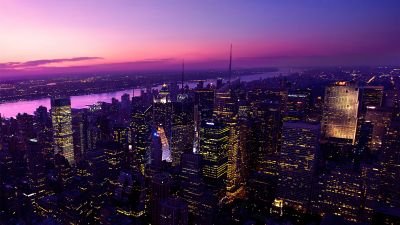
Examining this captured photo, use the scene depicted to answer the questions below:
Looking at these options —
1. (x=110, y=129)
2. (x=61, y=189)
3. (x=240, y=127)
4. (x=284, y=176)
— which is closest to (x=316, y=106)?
(x=240, y=127)

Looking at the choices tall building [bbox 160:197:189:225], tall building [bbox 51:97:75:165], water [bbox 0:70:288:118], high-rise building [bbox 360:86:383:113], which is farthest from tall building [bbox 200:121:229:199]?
water [bbox 0:70:288:118]

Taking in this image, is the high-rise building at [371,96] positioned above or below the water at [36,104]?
above

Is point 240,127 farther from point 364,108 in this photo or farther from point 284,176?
point 364,108

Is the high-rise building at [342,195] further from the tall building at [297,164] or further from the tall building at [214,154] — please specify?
the tall building at [214,154]

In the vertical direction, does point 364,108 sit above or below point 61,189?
above

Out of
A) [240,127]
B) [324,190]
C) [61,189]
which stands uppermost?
[240,127]

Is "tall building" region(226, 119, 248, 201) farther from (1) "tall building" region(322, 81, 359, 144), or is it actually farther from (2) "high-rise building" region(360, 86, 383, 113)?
(2) "high-rise building" region(360, 86, 383, 113)

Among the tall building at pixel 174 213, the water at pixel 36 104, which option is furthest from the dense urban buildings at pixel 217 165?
the water at pixel 36 104

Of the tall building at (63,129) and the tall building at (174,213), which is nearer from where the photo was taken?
the tall building at (174,213)
